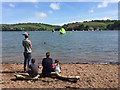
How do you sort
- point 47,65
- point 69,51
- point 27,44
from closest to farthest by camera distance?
point 47,65
point 27,44
point 69,51

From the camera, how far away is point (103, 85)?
275 inches

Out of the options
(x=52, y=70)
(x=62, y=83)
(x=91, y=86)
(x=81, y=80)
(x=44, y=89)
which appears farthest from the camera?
(x=52, y=70)

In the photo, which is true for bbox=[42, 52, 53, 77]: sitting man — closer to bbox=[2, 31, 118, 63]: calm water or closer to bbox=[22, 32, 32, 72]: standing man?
bbox=[22, 32, 32, 72]: standing man

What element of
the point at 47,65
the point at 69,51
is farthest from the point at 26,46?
the point at 69,51

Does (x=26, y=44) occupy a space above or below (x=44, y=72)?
above

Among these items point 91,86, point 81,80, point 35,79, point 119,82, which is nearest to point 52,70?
point 35,79

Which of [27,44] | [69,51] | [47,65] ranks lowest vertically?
[69,51]

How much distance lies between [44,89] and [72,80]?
1.84 m

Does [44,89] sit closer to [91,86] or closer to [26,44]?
[91,86]

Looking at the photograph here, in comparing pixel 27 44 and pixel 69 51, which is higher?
pixel 27 44

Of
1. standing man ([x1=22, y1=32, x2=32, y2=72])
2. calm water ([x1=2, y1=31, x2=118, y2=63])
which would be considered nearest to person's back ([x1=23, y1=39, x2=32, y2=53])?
standing man ([x1=22, y1=32, x2=32, y2=72])

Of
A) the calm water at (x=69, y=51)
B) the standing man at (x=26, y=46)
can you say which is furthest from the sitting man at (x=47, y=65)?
the calm water at (x=69, y=51)

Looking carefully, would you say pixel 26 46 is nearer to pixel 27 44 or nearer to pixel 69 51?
pixel 27 44

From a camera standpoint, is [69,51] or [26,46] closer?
[26,46]
